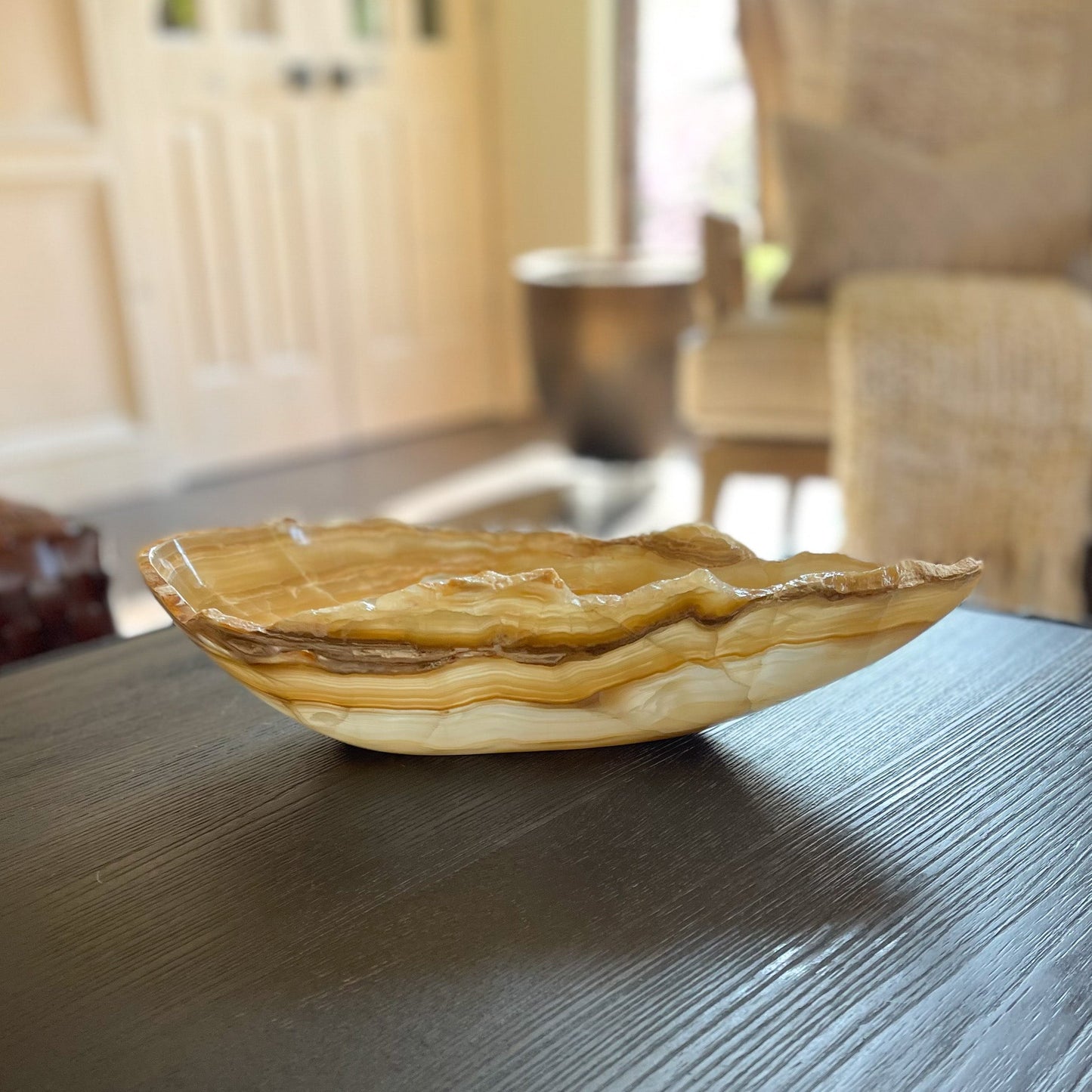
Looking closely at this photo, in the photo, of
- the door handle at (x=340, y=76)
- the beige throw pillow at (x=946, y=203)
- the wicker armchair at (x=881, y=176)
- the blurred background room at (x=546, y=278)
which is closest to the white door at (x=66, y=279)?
the blurred background room at (x=546, y=278)

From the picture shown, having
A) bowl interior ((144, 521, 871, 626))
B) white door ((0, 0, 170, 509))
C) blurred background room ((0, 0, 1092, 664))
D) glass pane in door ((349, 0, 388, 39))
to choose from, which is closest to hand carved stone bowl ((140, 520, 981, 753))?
bowl interior ((144, 521, 871, 626))

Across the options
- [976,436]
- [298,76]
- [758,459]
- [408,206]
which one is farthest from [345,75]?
[976,436]

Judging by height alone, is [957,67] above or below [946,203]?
above

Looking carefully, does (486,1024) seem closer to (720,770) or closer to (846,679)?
(720,770)

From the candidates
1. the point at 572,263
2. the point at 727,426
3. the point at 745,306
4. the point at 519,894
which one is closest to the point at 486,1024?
the point at 519,894

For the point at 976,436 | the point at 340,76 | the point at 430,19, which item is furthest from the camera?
the point at 430,19

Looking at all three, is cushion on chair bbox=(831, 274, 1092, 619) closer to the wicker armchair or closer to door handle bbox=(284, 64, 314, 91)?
the wicker armchair

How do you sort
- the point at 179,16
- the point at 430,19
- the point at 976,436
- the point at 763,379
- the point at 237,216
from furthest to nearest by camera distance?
the point at 430,19
the point at 237,216
the point at 179,16
the point at 763,379
the point at 976,436

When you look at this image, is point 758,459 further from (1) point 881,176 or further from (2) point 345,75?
(2) point 345,75
